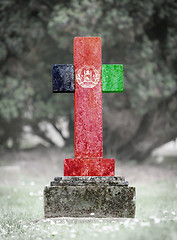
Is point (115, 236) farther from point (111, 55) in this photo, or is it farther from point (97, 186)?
point (111, 55)

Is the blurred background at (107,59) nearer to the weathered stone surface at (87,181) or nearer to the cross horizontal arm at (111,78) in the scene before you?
the cross horizontal arm at (111,78)

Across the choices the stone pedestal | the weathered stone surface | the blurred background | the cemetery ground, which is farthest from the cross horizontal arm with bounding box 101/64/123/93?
the blurred background

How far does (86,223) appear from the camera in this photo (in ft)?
14.1

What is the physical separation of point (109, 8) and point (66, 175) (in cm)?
677

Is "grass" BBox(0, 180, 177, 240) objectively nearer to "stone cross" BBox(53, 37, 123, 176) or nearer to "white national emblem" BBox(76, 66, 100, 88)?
"stone cross" BBox(53, 37, 123, 176)

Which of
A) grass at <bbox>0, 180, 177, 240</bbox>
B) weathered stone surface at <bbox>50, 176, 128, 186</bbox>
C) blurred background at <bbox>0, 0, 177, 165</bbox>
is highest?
blurred background at <bbox>0, 0, 177, 165</bbox>

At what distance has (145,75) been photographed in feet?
34.9

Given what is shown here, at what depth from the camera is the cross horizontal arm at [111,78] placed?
520 cm

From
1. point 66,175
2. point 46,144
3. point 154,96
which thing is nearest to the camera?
point 66,175

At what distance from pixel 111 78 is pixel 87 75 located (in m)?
0.37

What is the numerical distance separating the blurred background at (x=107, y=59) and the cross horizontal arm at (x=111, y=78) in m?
5.01

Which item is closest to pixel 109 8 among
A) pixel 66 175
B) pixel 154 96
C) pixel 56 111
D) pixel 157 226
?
pixel 154 96

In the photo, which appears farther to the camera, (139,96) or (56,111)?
(56,111)

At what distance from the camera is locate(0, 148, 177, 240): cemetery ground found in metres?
Answer: 3.76
